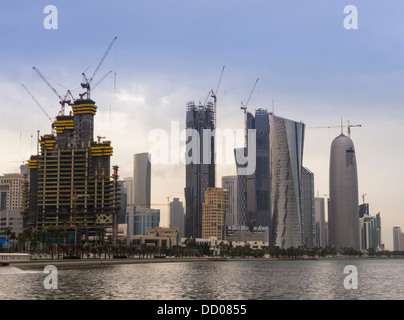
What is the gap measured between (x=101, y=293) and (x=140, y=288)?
13777 mm

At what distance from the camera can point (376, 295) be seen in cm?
11731

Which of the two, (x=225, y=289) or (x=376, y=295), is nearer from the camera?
(x=376, y=295)

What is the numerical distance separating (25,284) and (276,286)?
57270 mm
